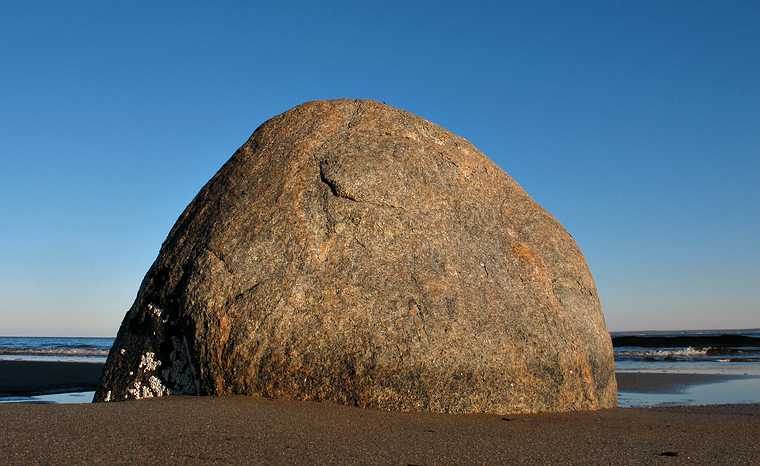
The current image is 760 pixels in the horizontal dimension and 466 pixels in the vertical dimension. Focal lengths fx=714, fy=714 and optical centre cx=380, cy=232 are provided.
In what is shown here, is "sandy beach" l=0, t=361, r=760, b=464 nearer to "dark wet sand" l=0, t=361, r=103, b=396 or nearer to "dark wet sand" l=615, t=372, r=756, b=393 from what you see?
"dark wet sand" l=615, t=372, r=756, b=393

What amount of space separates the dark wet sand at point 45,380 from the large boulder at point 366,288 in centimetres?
530

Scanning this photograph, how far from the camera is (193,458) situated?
3.22 m

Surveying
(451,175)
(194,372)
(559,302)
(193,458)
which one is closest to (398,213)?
(451,175)

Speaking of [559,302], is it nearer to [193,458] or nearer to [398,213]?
[398,213]

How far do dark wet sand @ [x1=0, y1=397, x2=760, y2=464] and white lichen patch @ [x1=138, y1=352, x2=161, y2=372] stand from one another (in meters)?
0.58

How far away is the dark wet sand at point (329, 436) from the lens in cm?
333

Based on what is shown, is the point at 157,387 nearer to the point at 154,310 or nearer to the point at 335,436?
the point at 154,310

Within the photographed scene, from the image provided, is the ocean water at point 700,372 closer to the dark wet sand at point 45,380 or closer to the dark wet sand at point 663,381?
the dark wet sand at point 663,381

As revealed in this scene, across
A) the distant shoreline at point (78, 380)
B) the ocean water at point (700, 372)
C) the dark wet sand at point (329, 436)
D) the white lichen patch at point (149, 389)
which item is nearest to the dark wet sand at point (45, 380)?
the distant shoreline at point (78, 380)

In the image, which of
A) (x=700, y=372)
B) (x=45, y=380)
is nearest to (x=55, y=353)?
(x=45, y=380)

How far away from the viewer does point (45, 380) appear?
12234 mm

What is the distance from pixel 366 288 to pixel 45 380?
9.31 metres

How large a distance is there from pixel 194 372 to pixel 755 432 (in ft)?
12.9

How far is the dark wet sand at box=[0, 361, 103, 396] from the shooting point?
34.5ft
